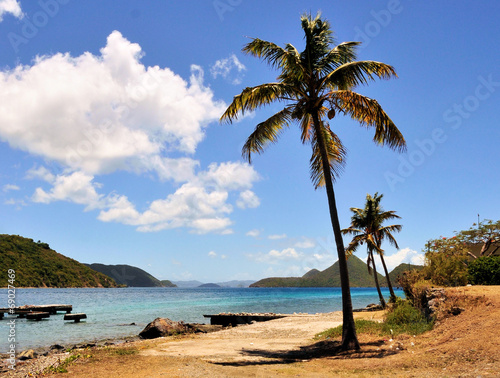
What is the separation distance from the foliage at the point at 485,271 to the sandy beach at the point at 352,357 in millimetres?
2956

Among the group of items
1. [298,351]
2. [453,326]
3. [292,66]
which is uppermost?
[292,66]

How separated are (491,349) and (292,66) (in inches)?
369

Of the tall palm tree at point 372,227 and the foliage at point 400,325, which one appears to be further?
the tall palm tree at point 372,227

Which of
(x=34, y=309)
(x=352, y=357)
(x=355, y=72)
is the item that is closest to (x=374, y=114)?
(x=355, y=72)

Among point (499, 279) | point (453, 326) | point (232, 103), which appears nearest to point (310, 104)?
point (232, 103)

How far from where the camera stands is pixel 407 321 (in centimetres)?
1295

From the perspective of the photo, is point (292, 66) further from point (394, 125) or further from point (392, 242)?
point (392, 242)

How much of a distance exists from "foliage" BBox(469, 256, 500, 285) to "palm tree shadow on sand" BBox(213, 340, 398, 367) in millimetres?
6558

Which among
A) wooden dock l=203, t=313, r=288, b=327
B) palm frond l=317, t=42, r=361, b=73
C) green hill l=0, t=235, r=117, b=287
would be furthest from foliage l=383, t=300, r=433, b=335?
green hill l=0, t=235, r=117, b=287

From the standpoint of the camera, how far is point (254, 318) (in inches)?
1195

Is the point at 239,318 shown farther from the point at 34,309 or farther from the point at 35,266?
the point at 35,266

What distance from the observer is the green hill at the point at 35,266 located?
328ft

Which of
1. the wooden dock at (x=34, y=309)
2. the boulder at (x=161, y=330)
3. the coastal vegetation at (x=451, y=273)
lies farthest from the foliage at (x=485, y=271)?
the wooden dock at (x=34, y=309)

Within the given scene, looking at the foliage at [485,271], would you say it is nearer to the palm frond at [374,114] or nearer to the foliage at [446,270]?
the foliage at [446,270]
